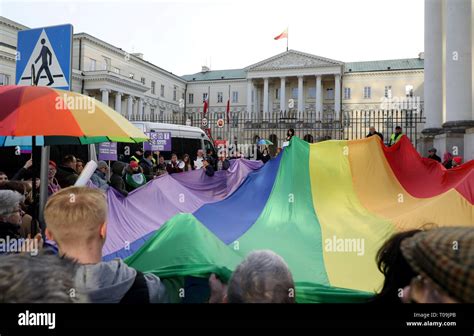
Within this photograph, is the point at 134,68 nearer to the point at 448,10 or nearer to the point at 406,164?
the point at 448,10

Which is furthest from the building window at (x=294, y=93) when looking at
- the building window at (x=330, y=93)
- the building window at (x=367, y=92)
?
the building window at (x=367, y=92)

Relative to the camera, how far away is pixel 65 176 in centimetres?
677

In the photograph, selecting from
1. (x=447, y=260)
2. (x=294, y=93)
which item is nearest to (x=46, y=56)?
(x=447, y=260)

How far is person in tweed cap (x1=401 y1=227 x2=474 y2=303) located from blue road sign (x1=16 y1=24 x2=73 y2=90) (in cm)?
360

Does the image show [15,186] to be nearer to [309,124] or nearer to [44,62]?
[44,62]

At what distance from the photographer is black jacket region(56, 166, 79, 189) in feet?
21.5

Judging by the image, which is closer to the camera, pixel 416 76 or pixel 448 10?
pixel 448 10

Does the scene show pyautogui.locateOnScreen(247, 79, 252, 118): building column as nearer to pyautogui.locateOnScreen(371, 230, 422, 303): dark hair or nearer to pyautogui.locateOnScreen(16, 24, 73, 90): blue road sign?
pyautogui.locateOnScreen(16, 24, 73, 90): blue road sign

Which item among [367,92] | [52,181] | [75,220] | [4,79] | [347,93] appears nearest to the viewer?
[75,220]

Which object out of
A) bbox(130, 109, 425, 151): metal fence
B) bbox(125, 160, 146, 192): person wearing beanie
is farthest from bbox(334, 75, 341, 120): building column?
bbox(125, 160, 146, 192): person wearing beanie

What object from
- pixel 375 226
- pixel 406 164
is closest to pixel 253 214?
pixel 375 226

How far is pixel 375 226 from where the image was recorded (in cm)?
546

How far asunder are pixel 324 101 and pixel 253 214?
71.0 m

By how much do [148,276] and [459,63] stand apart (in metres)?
14.2
